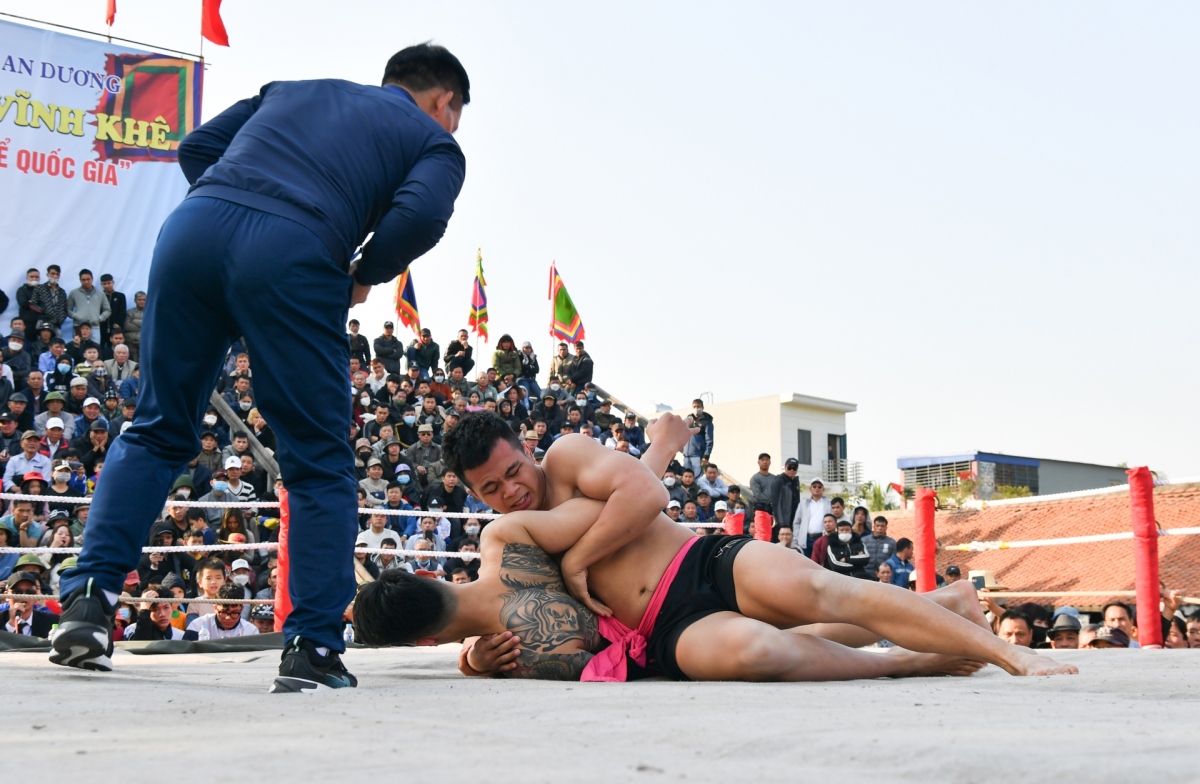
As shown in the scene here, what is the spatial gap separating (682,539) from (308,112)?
1410 mm

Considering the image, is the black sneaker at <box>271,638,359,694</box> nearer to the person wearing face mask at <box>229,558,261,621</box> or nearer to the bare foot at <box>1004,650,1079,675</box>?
the bare foot at <box>1004,650,1079,675</box>

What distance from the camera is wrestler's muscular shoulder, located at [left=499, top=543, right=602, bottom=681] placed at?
105 inches

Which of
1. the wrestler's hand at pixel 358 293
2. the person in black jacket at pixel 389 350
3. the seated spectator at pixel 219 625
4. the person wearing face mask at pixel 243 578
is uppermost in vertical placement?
the person in black jacket at pixel 389 350

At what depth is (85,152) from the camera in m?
11.2

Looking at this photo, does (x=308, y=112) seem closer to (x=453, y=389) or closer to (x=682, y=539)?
(x=682, y=539)

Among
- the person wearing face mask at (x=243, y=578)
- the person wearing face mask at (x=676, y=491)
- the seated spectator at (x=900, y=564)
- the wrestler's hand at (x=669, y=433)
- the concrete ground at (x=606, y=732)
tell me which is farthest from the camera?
the person wearing face mask at (x=676, y=491)

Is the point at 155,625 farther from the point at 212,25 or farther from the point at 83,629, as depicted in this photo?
the point at 212,25

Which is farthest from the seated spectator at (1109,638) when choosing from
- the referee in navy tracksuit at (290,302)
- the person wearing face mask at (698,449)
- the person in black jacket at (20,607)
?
the person wearing face mask at (698,449)

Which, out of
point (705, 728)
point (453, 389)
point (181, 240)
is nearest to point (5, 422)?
point (453, 389)

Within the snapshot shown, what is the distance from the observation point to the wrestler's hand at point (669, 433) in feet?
10.8

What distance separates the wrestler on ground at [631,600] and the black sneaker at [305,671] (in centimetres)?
46

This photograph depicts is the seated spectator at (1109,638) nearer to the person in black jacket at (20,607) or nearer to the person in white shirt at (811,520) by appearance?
the person in white shirt at (811,520)

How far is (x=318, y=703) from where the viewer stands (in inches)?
69.4

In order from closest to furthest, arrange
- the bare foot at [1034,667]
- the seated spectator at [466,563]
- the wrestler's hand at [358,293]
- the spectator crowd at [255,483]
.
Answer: the bare foot at [1034,667], the wrestler's hand at [358,293], the spectator crowd at [255,483], the seated spectator at [466,563]
